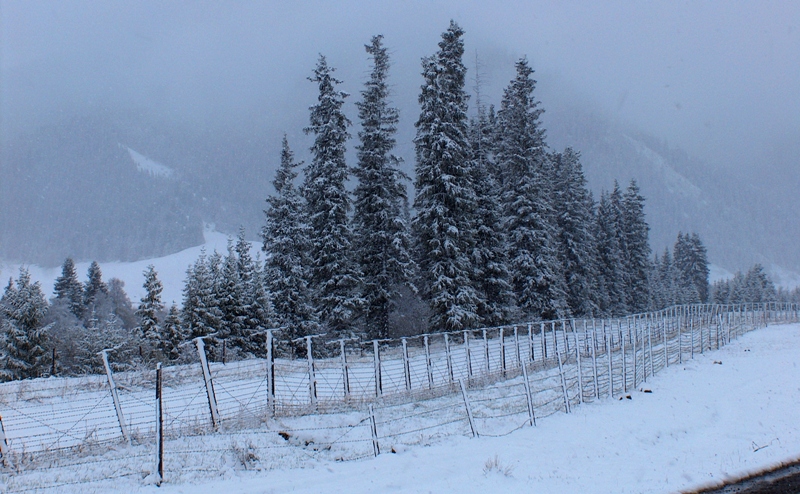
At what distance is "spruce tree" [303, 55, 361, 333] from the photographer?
98.7 feet

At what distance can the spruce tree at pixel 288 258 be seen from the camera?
31.5 m

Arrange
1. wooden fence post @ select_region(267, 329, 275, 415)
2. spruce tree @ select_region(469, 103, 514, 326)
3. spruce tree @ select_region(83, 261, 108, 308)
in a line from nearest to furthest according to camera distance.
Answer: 1. wooden fence post @ select_region(267, 329, 275, 415)
2. spruce tree @ select_region(469, 103, 514, 326)
3. spruce tree @ select_region(83, 261, 108, 308)

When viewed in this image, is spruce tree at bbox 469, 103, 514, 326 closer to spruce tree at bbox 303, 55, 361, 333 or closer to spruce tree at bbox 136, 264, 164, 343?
spruce tree at bbox 303, 55, 361, 333

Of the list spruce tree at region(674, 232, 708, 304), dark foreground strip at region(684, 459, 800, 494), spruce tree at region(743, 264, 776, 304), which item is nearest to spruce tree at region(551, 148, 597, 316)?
dark foreground strip at region(684, 459, 800, 494)

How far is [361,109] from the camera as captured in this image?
32.1m

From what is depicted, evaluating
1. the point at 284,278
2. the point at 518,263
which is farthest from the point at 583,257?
the point at 284,278

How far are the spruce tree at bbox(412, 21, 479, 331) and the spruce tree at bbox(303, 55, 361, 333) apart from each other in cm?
443

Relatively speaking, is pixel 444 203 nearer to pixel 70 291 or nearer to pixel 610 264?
pixel 610 264

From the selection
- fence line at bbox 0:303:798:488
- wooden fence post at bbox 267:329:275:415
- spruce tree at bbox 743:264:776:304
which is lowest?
spruce tree at bbox 743:264:776:304

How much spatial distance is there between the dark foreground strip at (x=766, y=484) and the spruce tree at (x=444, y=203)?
18477 mm

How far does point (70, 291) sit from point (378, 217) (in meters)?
79.0

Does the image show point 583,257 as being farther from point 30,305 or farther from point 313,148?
point 30,305

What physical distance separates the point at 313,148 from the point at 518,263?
16457 mm

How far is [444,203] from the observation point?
3097 cm
